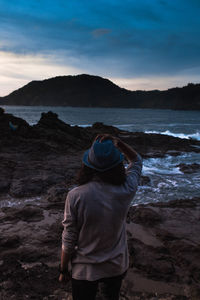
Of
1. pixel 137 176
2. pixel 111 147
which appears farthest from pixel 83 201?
pixel 137 176

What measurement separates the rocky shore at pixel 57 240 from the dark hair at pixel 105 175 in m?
2.28

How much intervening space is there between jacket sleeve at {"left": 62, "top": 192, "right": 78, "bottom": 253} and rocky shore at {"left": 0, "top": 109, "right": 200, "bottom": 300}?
75.5 inches

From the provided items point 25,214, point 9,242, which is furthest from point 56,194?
point 9,242

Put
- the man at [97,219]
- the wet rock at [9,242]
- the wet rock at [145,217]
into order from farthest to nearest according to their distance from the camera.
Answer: the wet rock at [145,217]
the wet rock at [9,242]
the man at [97,219]

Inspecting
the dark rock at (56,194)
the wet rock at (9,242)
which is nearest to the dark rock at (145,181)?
the dark rock at (56,194)

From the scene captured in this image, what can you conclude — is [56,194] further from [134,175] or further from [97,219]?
[97,219]

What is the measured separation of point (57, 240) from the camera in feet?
A: 16.3

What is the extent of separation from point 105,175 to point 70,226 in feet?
1.41

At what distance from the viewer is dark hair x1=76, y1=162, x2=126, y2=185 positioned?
5.69 feet

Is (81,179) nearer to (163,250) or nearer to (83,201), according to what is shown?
(83,201)

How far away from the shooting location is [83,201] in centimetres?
167

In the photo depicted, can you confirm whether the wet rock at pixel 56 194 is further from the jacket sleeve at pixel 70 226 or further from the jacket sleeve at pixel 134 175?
the jacket sleeve at pixel 70 226

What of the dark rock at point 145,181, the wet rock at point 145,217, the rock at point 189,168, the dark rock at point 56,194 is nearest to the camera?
the wet rock at point 145,217

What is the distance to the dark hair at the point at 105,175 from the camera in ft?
5.69
